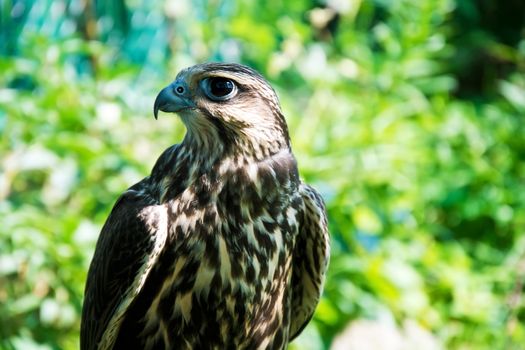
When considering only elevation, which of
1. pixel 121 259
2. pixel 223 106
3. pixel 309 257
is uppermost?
pixel 223 106

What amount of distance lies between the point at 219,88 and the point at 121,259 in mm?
642

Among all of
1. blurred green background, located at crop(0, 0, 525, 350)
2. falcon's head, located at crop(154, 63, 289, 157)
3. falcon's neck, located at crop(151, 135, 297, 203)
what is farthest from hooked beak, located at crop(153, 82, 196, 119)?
blurred green background, located at crop(0, 0, 525, 350)

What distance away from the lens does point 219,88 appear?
2865 millimetres

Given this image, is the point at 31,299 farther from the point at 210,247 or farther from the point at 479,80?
the point at 479,80

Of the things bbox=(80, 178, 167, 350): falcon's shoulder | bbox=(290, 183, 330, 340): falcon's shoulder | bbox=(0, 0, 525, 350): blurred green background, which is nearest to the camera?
bbox=(80, 178, 167, 350): falcon's shoulder

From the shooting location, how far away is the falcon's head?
2.84 meters

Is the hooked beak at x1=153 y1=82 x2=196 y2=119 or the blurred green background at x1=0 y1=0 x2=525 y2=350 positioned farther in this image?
the blurred green background at x1=0 y1=0 x2=525 y2=350

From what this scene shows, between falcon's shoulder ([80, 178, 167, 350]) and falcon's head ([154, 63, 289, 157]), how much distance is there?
0.95ft

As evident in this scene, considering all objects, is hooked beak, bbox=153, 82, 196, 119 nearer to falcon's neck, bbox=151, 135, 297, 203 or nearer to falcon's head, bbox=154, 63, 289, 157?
falcon's head, bbox=154, 63, 289, 157

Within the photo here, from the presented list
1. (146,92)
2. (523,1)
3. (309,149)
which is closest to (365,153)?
(309,149)

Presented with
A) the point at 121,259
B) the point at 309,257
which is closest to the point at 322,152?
the point at 309,257

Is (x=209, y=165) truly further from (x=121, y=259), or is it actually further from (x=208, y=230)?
(x=121, y=259)

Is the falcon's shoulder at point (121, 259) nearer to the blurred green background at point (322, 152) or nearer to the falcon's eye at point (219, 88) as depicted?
the falcon's eye at point (219, 88)

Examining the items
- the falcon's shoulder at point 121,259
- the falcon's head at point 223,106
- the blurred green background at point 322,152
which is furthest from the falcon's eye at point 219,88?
the blurred green background at point 322,152
